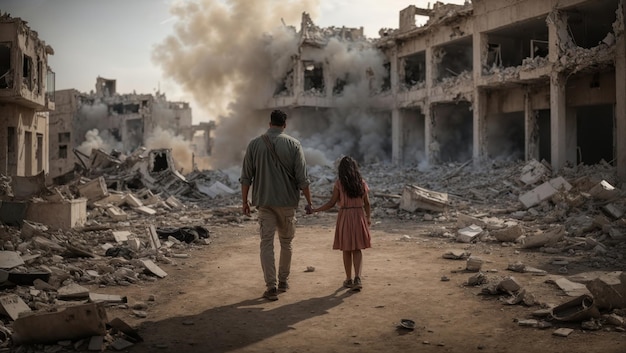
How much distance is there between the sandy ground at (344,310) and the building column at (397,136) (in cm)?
2136

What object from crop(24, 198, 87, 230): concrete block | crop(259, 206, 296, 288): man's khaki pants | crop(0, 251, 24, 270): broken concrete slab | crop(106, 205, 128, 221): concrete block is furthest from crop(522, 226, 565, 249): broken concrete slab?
crop(106, 205, 128, 221): concrete block

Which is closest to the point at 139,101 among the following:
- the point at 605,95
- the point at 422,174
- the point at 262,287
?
the point at 422,174

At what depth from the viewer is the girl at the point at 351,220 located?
19.3 ft

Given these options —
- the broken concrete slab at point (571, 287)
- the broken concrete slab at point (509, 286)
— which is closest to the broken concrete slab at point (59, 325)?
the broken concrete slab at point (509, 286)

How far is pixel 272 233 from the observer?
5633 millimetres

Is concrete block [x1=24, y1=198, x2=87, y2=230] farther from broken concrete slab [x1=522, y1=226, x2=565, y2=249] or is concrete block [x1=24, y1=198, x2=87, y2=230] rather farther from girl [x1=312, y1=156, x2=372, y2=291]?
broken concrete slab [x1=522, y1=226, x2=565, y2=249]

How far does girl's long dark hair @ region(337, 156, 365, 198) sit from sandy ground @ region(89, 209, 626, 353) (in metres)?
1.12

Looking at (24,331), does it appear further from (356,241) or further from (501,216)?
(501,216)

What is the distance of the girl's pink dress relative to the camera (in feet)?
19.2

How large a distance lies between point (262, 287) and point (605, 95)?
17.1 m

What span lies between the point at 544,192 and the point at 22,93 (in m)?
18.2

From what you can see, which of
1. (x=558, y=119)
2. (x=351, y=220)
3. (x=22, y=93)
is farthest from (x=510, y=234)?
(x=22, y=93)

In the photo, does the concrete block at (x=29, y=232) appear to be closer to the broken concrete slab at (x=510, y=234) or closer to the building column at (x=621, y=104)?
the broken concrete slab at (x=510, y=234)

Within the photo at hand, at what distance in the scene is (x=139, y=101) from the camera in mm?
48594
